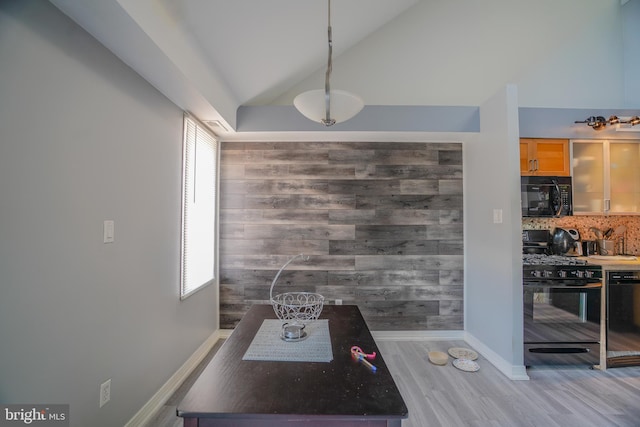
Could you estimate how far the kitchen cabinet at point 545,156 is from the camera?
2.80 metres

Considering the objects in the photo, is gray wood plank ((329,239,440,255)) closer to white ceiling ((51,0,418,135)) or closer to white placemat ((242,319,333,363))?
white placemat ((242,319,333,363))

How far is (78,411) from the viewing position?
1327 millimetres

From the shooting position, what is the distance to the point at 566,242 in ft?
9.46

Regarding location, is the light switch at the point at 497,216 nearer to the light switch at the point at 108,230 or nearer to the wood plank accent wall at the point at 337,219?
the wood plank accent wall at the point at 337,219

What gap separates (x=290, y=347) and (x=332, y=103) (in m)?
1.23

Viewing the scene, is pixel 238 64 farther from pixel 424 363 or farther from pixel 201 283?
pixel 424 363

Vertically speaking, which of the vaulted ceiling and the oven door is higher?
the vaulted ceiling

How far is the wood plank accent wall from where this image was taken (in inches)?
123

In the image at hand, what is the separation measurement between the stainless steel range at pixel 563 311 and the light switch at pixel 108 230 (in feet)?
10.7

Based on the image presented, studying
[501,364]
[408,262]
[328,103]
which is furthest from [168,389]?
[501,364]

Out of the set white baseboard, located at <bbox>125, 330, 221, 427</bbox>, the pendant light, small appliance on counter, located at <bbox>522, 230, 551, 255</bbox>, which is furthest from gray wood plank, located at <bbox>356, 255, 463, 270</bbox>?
the pendant light

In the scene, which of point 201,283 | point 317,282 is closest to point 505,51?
point 317,282

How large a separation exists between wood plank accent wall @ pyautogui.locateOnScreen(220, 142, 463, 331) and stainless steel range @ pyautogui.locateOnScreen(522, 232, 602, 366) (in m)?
0.78

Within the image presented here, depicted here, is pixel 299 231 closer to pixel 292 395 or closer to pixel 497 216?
pixel 497 216
